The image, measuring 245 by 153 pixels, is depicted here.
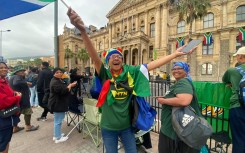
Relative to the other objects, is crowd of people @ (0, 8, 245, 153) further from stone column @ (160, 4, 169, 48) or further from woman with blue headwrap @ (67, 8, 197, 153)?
stone column @ (160, 4, 169, 48)

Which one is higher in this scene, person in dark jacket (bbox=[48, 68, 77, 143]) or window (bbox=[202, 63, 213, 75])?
window (bbox=[202, 63, 213, 75])

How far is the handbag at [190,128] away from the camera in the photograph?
186 centimetres

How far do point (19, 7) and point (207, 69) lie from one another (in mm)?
31573

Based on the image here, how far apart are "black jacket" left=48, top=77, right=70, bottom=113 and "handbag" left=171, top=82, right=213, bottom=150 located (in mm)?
2871

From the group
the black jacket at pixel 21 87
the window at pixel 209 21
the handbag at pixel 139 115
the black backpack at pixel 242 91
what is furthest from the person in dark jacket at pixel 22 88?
the window at pixel 209 21

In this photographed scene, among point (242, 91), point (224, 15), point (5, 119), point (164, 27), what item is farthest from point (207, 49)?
point (5, 119)

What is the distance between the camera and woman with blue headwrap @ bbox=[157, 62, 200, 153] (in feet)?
6.26

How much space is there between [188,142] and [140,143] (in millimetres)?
1858

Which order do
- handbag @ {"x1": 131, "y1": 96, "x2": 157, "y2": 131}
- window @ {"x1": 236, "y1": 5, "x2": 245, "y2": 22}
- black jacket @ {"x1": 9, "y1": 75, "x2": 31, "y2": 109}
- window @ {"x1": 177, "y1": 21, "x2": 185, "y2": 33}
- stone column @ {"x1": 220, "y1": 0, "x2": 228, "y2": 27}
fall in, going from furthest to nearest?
window @ {"x1": 177, "y1": 21, "x2": 185, "y2": 33}, stone column @ {"x1": 220, "y1": 0, "x2": 228, "y2": 27}, window @ {"x1": 236, "y1": 5, "x2": 245, "y2": 22}, black jacket @ {"x1": 9, "y1": 75, "x2": 31, "y2": 109}, handbag @ {"x1": 131, "y1": 96, "x2": 157, "y2": 131}

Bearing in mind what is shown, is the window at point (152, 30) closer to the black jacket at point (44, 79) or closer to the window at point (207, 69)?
the window at point (207, 69)

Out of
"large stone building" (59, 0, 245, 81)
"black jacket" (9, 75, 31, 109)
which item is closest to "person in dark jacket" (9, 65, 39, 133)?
"black jacket" (9, 75, 31, 109)

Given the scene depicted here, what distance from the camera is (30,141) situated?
4.12 meters

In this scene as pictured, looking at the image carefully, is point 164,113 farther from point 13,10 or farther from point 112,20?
point 112,20

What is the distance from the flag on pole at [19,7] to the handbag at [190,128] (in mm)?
2654
